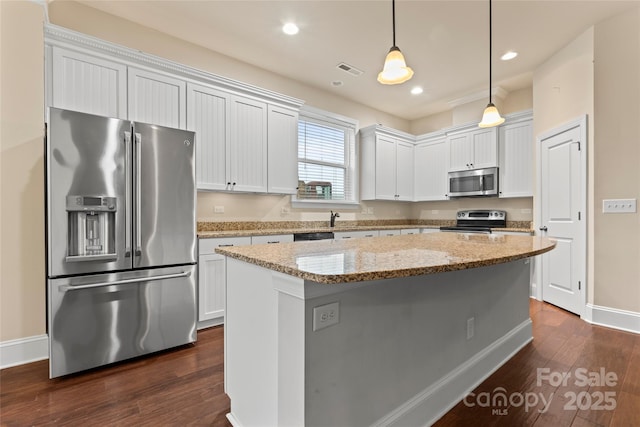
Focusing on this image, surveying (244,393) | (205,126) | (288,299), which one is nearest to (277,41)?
(205,126)

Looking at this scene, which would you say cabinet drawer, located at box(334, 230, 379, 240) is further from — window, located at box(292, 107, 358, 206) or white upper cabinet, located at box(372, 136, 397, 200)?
white upper cabinet, located at box(372, 136, 397, 200)

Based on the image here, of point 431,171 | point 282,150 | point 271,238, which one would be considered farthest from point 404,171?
point 271,238

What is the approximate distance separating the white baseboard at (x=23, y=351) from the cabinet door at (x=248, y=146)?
6.63 ft

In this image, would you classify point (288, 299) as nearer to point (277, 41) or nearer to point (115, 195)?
point (115, 195)

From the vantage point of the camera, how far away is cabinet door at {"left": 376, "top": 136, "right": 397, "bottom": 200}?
503cm

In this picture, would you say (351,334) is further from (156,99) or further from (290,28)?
(290,28)

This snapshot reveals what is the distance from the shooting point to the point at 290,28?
121 inches

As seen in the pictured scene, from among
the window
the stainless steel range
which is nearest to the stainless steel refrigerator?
the window

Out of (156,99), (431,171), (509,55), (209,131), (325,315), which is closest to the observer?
(325,315)

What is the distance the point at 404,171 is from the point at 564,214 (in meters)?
2.51

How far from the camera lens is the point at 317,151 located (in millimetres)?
4609

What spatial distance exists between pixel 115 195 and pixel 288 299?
1.84 meters

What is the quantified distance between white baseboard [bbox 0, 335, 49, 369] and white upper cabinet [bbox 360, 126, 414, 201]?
165 inches

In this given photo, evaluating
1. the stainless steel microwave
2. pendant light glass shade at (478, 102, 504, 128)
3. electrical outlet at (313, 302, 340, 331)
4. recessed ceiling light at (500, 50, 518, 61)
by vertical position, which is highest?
recessed ceiling light at (500, 50, 518, 61)
